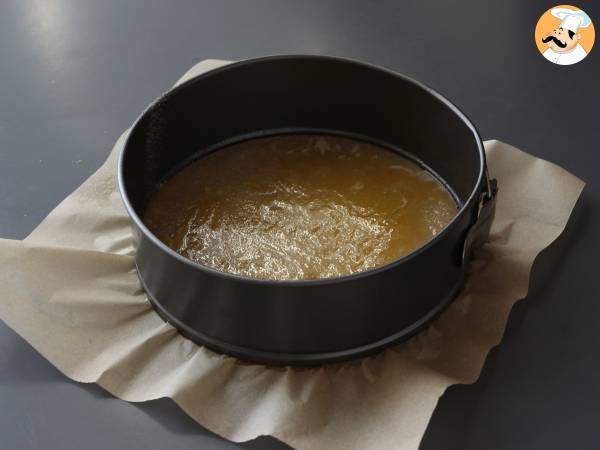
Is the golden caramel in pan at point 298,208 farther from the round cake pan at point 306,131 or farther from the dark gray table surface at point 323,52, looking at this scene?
the dark gray table surface at point 323,52

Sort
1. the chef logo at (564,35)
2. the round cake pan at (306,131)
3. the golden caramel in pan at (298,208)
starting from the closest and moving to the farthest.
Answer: the round cake pan at (306,131), the golden caramel in pan at (298,208), the chef logo at (564,35)

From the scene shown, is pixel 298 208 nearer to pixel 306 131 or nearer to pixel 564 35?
pixel 306 131

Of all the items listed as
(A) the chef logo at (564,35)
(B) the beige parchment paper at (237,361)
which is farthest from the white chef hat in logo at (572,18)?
(B) the beige parchment paper at (237,361)

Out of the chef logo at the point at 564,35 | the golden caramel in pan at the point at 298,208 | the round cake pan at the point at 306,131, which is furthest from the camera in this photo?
the chef logo at the point at 564,35

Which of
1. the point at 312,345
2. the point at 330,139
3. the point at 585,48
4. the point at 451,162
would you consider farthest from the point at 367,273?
the point at 585,48

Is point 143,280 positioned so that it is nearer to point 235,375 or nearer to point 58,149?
point 235,375

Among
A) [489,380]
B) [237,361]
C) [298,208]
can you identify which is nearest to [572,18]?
[298,208]

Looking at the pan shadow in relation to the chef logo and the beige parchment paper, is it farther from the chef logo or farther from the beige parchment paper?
the chef logo
